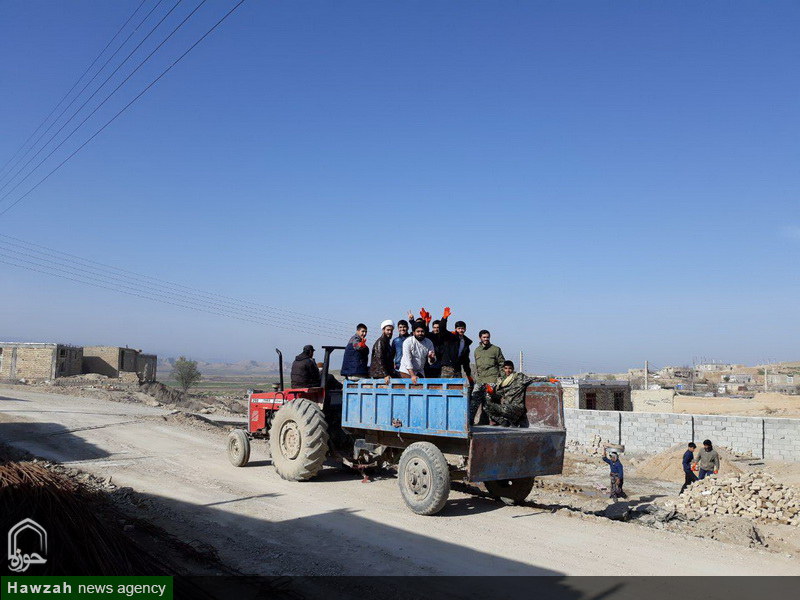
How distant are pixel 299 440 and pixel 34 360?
34763 millimetres

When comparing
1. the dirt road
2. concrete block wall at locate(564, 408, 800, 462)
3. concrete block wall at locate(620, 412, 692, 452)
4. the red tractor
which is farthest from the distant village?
the dirt road

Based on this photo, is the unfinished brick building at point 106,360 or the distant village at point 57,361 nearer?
the distant village at point 57,361

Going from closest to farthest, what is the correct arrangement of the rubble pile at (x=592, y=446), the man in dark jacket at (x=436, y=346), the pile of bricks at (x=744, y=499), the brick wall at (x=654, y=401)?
the man in dark jacket at (x=436, y=346)
the pile of bricks at (x=744, y=499)
the rubble pile at (x=592, y=446)
the brick wall at (x=654, y=401)

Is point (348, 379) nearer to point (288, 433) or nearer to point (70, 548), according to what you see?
point (288, 433)

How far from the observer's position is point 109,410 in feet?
66.9

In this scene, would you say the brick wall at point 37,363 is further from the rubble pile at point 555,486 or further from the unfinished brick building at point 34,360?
the rubble pile at point 555,486

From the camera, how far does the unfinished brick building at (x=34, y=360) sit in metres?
37.4

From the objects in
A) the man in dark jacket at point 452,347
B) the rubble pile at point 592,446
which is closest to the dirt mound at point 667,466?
the rubble pile at point 592,446

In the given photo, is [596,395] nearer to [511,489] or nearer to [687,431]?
[687,431]

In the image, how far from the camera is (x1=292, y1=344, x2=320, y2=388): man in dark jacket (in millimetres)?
11191

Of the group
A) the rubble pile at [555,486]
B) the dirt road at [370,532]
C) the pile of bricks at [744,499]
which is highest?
the dirt road at [370,532]

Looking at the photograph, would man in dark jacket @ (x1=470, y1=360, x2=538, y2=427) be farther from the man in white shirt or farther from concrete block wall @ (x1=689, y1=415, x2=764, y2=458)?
concrete block wall @ (x1=689, y1=415, x2=764, y2=458)

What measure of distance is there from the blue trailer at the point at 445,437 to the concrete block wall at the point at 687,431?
12.7 metres

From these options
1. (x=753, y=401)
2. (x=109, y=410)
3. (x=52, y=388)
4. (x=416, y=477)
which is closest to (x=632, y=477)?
(x=416, y=477)
